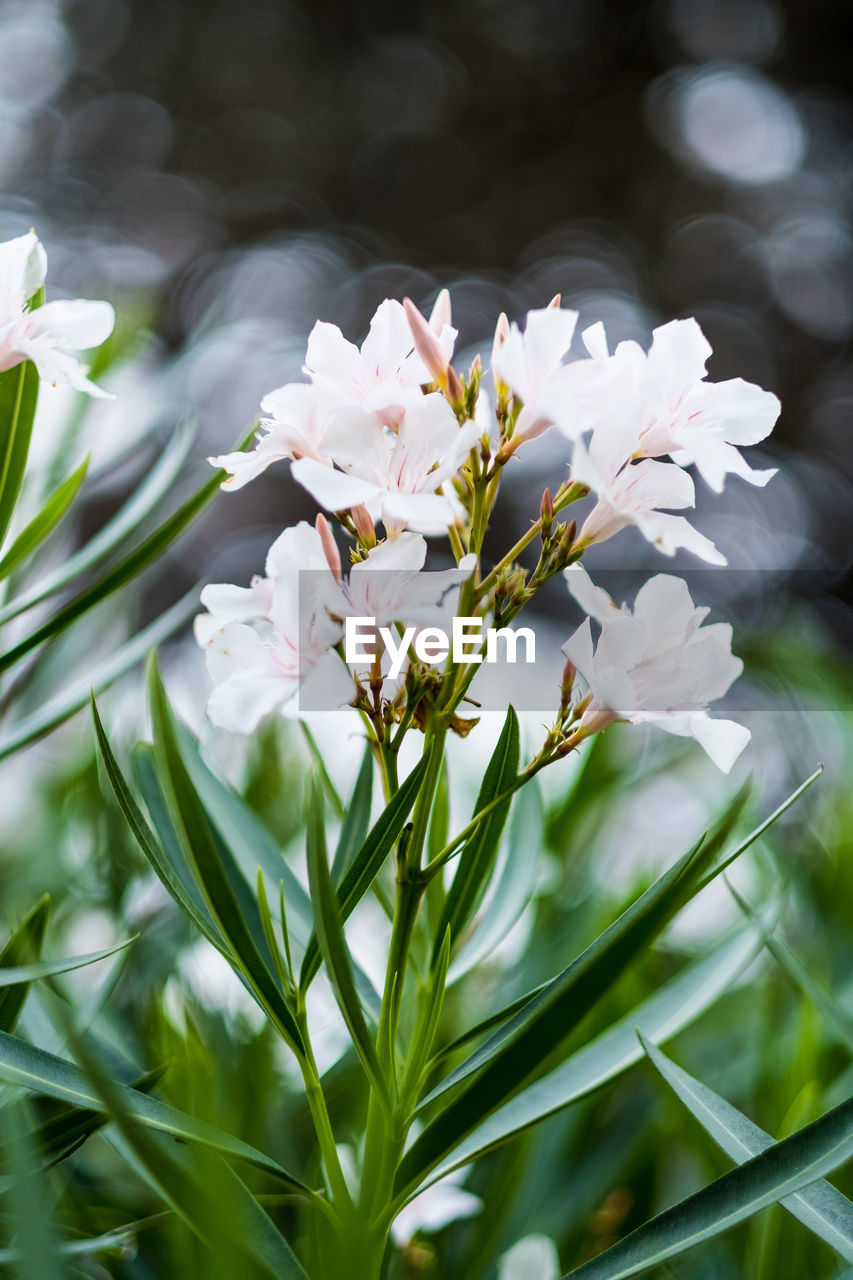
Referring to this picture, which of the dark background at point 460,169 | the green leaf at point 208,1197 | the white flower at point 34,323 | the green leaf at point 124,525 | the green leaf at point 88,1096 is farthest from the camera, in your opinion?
the dark background at point 460,169

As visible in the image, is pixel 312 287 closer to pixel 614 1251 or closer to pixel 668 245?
pixel 668 245

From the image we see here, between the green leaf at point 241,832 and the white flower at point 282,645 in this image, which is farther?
the green leaf at point 241,832

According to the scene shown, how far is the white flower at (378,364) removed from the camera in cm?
46

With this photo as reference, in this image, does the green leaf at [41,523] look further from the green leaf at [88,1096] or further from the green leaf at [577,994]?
the green leaf at [577,994]

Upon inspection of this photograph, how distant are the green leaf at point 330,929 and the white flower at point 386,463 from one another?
134 millimetres

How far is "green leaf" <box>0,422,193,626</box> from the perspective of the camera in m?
0.64

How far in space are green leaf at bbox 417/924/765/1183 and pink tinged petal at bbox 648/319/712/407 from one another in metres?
0.32

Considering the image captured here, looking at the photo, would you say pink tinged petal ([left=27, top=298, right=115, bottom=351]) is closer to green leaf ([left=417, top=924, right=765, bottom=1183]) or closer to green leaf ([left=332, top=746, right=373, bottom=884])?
green leaf ([left=332, top=746, right=373, bottom=884])

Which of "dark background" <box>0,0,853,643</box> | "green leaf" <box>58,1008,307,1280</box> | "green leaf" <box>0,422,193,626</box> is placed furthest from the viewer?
"dark background" <box>0,0,853,643</box>

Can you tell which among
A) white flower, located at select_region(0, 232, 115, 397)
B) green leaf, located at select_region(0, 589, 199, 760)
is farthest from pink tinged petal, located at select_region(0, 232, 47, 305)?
green leaf, located at select_region(0, 589, 199, 760)

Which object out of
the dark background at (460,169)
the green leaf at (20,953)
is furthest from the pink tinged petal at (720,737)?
the dark background at (460,169)

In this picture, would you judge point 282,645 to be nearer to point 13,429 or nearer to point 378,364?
point 378,364

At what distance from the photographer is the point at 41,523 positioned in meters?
0.60

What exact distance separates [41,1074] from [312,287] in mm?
4471
